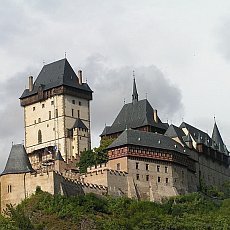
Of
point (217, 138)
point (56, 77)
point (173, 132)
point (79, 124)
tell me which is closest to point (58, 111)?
point (79, 124)

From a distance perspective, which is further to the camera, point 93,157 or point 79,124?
point 79,124

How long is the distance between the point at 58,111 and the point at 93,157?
1237 cm

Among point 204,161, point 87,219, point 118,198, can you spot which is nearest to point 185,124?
point 204,161

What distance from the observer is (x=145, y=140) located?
108000mm

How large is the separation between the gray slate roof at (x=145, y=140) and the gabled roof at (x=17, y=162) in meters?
11.5

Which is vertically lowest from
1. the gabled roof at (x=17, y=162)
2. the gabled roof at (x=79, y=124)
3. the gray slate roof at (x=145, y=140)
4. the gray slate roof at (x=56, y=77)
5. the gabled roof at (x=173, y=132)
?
the gabled roof at (x=17, y=162)

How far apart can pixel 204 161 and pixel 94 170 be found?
69.6 ft

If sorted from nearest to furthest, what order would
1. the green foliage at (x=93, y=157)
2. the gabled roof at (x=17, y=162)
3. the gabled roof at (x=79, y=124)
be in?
the gabled roof at (x=17, y=162), the green foliage at (x=93, y=157), the gabled roof at (x=79, y=124)

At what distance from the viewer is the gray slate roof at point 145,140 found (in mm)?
106438

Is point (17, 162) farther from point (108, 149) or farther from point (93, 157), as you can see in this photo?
point (93, 157)

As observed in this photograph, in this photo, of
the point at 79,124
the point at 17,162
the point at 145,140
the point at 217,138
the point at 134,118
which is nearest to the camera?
the point at 17,162

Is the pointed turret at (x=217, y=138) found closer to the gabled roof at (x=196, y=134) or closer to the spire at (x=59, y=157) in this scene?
the gabled roof at (x=196, y=134)

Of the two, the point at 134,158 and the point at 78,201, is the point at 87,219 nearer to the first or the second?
the point at 78,201

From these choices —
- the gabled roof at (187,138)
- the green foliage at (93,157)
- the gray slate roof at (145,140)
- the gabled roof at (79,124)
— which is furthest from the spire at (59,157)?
the gabled roof at (187,138)
